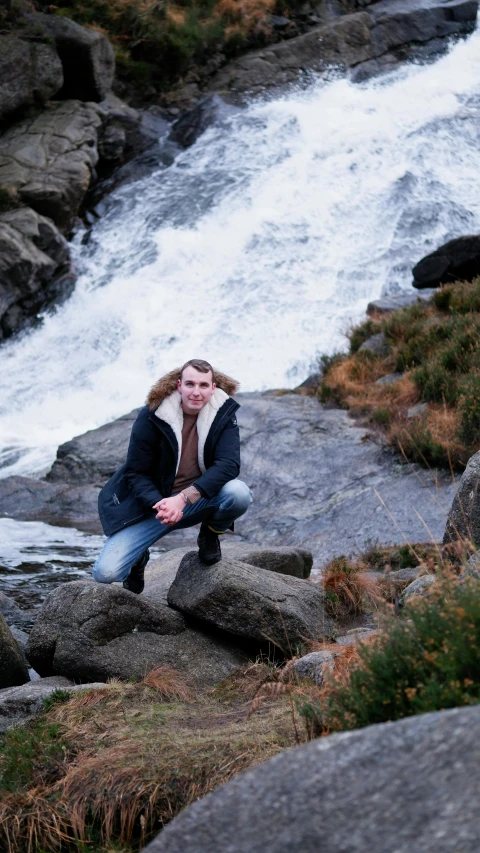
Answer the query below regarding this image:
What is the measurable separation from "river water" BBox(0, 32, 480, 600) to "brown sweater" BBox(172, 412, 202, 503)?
7.28 metres

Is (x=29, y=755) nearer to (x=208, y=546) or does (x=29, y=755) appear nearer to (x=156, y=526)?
(x=156, y=526)

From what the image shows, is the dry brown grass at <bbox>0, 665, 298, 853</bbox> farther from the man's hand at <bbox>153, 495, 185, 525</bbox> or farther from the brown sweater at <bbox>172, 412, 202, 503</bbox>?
the brown sweater at <bbox>172, 412, 202, 503</bbox>

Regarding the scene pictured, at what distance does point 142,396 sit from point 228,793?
12923 mm

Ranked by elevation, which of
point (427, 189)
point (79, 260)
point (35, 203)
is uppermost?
point (35, 203)

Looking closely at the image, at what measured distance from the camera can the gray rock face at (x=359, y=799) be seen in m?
1.94

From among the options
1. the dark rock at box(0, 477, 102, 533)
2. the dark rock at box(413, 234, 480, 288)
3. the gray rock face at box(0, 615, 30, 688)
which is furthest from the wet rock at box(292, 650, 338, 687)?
the dark rock at box(413, 234, 480, 288)

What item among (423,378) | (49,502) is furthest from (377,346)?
(49,502)

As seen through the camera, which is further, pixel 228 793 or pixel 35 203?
pixel 35 203

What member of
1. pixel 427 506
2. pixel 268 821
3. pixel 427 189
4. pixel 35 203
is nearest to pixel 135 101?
pixel 35 203

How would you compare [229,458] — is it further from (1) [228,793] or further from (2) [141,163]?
(2) [141,163]

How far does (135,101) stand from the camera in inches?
928

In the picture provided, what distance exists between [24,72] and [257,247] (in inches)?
245

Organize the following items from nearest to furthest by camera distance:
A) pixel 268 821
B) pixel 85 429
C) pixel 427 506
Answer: pixel 268 821 → pixel 427 506 → pixel 85 429

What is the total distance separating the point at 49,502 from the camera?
11141 mm
